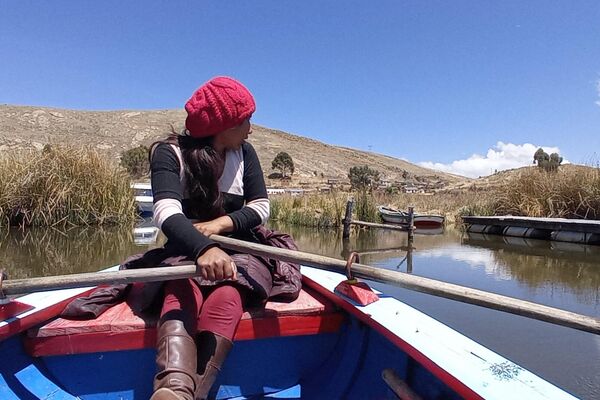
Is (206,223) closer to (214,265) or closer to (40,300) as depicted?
(214,265)

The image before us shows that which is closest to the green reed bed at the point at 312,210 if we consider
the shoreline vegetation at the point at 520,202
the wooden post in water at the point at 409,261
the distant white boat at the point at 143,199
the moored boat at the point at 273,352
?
the shoreline vegetation at the point at 520,202

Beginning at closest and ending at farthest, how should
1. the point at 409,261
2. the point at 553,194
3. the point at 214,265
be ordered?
the point at 214,265, the point at 409,261, the point at 553,194

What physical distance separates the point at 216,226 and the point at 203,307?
344 mm

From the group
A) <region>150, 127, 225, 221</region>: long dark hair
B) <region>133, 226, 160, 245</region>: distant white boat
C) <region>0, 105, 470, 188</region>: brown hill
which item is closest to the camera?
<region>150, 127, 225, 221</region>: long dark hair

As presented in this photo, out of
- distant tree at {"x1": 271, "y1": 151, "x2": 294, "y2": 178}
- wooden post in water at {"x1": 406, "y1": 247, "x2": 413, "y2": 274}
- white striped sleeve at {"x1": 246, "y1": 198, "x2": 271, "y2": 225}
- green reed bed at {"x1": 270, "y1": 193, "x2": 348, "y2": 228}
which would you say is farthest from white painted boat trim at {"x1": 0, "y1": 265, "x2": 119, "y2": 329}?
distant tree at {"x1": 271, "y1": 151, "x2": 294, "y2": 178}

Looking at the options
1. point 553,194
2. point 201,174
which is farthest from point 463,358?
point 553,194

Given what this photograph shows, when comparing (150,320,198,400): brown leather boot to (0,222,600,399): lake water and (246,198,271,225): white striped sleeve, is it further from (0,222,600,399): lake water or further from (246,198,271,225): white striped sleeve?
(0,222,600,399): lake water

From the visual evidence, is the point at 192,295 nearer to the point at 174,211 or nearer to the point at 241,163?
the point at 174,211

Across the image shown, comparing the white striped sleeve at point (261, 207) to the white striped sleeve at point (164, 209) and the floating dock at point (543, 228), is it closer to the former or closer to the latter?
the white striped sleeve at point (164, 209)

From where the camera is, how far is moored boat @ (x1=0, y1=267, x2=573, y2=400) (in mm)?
1407

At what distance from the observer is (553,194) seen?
11.9m

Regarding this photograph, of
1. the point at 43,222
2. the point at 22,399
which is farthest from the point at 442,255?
the point at 43,222

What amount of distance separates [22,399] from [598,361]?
11.0 feet

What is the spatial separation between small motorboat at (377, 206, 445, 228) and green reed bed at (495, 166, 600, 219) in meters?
1.88
